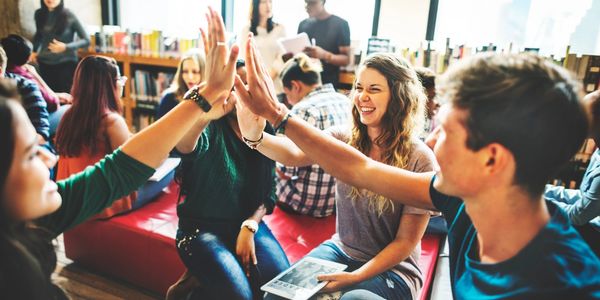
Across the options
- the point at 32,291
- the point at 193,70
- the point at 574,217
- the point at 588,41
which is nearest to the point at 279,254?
the point at 32,291

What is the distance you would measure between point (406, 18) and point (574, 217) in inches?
115

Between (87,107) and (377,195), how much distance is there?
5.13 ft

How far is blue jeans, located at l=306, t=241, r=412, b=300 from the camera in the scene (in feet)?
4.63

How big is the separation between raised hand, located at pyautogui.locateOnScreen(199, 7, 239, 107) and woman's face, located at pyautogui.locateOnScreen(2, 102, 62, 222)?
1.34ft

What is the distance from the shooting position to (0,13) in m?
4.92

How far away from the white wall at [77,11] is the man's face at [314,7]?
10.0ft

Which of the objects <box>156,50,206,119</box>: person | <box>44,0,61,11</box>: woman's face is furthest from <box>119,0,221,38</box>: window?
<box>156,50,206,119</box>: person

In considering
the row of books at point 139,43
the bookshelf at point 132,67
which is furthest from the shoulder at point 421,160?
the bookshelf at point 132,67

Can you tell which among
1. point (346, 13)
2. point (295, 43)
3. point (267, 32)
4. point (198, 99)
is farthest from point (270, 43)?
point (198, 99)

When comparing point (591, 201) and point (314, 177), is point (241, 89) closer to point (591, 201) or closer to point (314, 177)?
point (314, 177)

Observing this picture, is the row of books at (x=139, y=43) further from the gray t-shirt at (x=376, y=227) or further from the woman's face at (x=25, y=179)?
the woman's face at (x=25, y=179)

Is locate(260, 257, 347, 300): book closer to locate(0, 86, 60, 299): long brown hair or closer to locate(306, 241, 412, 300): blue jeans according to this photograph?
locate(306, 241, 412, 300): blue jeans

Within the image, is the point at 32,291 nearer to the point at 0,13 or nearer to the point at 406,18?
the point at 406,18

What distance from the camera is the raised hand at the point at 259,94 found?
3.84 ft
